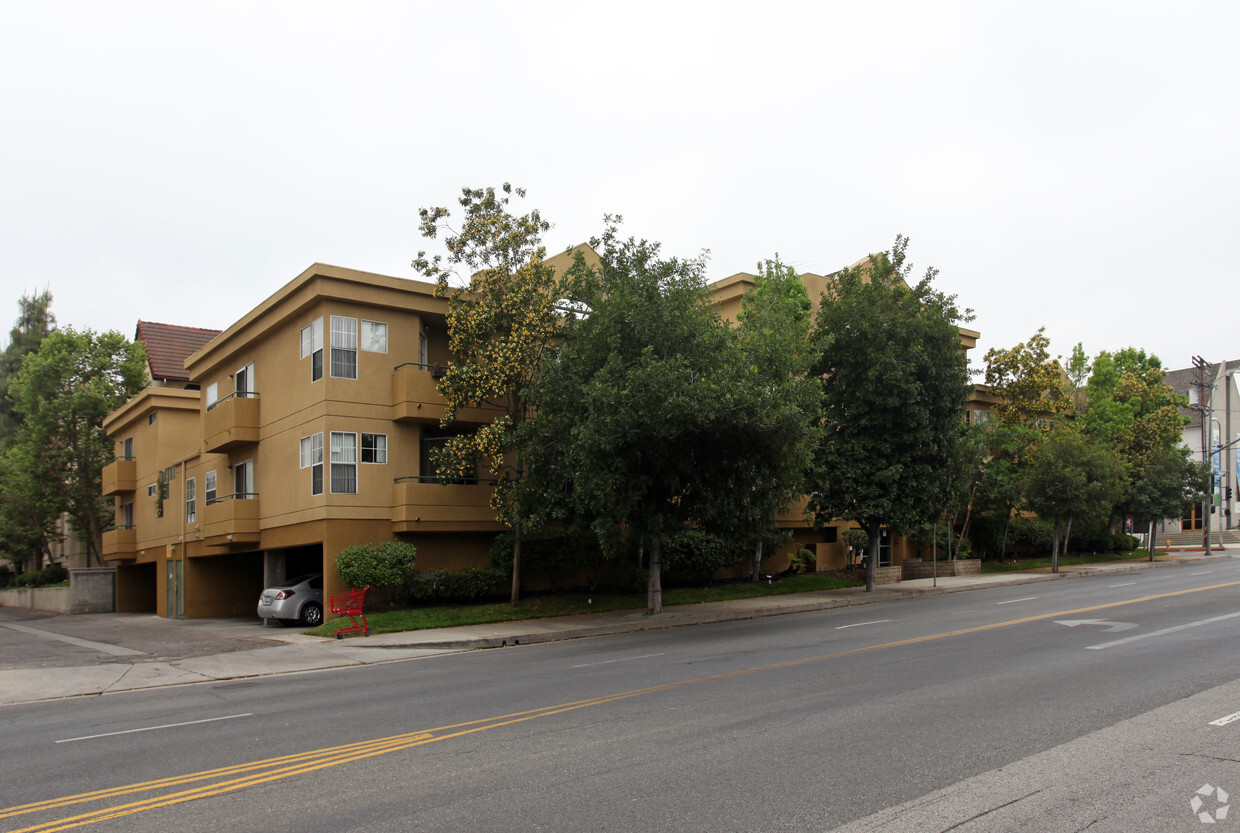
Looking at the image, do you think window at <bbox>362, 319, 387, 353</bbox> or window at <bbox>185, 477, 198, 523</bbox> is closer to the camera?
window at <bbox>362, 319, 387, 353</bbox>

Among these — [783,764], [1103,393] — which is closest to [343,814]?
[783,764]

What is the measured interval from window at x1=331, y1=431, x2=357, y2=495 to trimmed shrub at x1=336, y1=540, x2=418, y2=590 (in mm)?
1619

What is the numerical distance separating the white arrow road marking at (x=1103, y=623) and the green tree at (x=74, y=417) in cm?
4020

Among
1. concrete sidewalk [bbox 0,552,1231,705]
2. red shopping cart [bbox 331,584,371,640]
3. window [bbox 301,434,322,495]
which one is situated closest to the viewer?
concrete sidewalk [bbox 0,552,1231,705]

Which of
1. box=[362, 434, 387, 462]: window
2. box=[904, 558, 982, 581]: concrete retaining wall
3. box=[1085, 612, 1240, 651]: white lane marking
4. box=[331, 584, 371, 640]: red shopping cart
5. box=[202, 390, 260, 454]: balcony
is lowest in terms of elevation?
box=[904, 558, 982, 581]: concrete retaining wall

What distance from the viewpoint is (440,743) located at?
8609 mm

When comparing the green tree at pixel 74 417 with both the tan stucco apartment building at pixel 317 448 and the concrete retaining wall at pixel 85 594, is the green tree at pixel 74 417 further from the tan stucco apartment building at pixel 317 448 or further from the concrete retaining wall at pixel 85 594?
the tan stucco apartment building at pixel 317 448

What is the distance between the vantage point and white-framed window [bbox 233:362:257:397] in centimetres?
2866

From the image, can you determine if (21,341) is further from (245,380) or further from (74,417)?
(245,380)

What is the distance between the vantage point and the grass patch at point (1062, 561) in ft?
128

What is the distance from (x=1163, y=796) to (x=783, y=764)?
8.82ft

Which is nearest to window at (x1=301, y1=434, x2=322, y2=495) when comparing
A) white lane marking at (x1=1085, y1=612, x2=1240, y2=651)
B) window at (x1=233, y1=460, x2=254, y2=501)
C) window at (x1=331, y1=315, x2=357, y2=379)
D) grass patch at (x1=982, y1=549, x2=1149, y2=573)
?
window at (x1=331, y1=315, x2=357, y2=379)

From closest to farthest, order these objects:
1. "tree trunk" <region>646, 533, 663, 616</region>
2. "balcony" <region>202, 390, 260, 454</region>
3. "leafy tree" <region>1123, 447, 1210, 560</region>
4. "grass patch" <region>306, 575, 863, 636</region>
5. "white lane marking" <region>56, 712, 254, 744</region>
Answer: "white lane marking" <region>56, 712, 254, 744</region> → "grass patch" <region>306, 575, 863, 636</region> → "tree trunk" <region>646, 533, 663, 616</region> → "balcony" <region>202, 390, 260, 454</region> → "leafy tree" <region>1123, 447, 1210, 560</region>

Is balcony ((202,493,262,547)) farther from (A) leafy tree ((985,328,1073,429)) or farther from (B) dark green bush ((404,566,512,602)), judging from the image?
(A) leafy tree ((985,328,1073,429))
